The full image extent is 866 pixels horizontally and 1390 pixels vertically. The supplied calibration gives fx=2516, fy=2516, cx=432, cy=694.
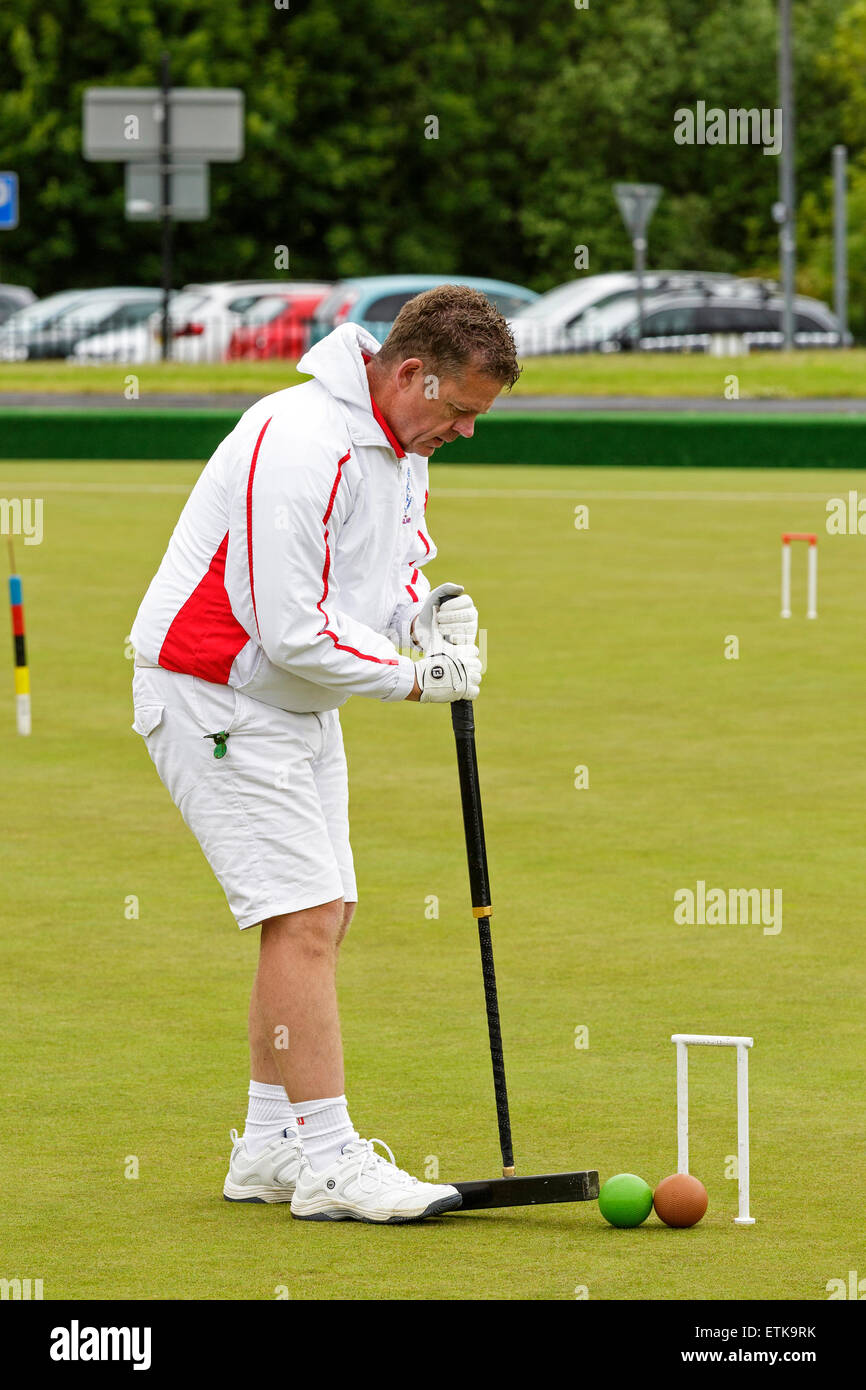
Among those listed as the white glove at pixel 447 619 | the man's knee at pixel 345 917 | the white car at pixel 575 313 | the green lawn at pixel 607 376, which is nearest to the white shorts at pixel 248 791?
the man's knee at pixel 345 917

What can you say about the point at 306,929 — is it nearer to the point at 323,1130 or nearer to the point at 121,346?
the point at 323,1130

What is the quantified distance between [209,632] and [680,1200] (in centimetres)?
140

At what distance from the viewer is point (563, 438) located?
77.6 ft

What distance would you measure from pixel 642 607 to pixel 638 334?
605 inches

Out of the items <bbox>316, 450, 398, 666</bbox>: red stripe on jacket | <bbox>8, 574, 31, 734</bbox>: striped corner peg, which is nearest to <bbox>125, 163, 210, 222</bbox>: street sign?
<bbox>8, 574, 31, 734</bbox>: striped corner peg

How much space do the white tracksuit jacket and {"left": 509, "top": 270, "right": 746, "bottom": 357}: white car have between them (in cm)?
2516

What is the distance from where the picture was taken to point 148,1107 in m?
5.67

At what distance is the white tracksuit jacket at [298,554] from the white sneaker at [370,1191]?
34.9 inches

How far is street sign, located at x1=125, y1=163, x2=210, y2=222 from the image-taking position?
28078 mm

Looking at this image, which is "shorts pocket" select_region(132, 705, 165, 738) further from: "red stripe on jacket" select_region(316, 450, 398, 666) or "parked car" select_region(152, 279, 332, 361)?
"parked car" select_region(152, 279, 332, 361)

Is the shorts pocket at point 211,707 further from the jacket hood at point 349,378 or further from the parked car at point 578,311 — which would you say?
the parked car at point 578,311

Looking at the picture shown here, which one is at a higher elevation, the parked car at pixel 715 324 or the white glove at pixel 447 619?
the parked car at pixel 715 324

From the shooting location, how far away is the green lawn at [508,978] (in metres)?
4.71
